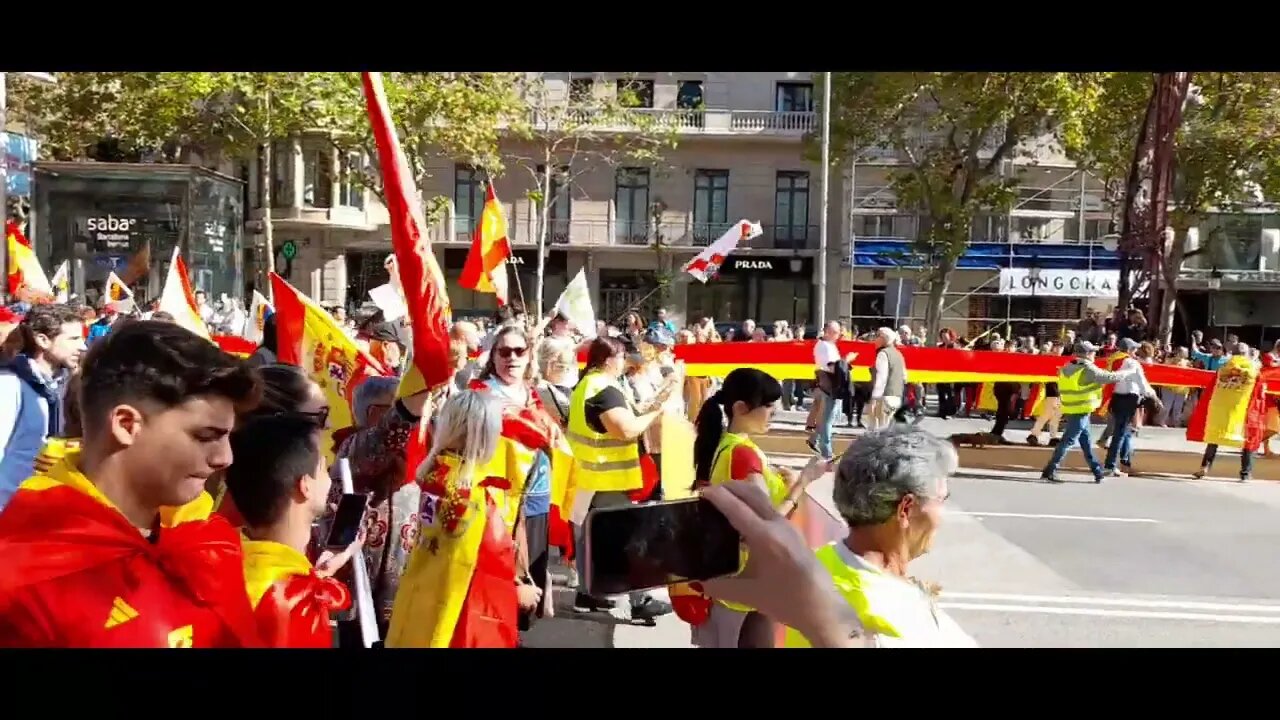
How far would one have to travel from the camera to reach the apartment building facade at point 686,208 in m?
30.4

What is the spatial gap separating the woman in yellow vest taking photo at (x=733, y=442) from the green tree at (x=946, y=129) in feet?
63.5

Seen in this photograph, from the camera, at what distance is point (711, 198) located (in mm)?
32438

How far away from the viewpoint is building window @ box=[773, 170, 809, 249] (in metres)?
32.7

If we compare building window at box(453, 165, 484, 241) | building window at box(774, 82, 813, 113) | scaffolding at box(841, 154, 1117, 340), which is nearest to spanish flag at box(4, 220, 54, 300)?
building window at box(453, 165, 484, 241)

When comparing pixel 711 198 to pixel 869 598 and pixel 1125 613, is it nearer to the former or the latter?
pixel 1125 613

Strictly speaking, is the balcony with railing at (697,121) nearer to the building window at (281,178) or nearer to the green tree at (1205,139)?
the building window at (281,178)

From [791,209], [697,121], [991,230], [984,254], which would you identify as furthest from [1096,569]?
[991,230]

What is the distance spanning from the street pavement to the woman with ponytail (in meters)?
1.85

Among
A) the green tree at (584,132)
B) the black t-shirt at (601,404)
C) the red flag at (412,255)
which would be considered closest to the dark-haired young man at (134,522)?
the red flag at (412,255)

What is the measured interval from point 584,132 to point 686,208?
5.93m

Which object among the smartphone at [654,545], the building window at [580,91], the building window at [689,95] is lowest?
the smartphone at [654,545]

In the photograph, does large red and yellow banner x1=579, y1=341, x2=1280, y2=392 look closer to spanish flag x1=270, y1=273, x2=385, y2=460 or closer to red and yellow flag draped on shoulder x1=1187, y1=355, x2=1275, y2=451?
red and yellow flag draped on shoulder x1=1187, y1=355, x2=1275, y2=451
